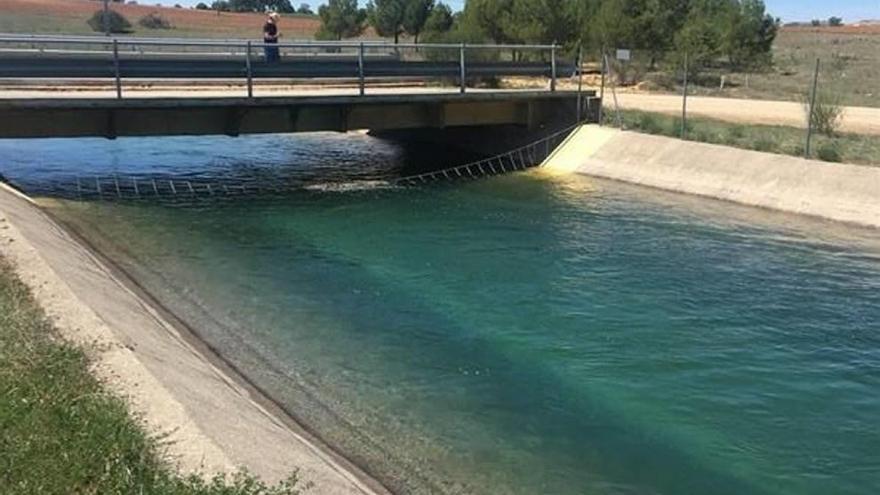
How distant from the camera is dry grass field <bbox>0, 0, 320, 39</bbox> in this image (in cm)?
8669

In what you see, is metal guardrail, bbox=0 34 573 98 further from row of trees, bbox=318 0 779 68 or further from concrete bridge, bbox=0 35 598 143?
row of trees, bbox=318 0 779 68

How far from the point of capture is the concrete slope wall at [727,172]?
80.1ft

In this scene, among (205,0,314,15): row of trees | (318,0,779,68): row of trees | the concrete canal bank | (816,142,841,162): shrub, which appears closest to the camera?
the concrete canal bank

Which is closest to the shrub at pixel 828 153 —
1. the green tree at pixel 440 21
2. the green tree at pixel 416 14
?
the green tree at pixel 440 21

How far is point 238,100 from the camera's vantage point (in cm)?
2698

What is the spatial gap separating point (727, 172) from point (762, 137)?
2740 millimetres

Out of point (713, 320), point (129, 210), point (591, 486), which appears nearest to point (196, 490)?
point (591, 486)

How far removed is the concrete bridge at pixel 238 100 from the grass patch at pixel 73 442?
16.3 metres

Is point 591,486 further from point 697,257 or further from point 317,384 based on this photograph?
point 697,257

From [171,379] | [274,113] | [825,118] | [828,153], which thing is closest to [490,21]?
[825,118]

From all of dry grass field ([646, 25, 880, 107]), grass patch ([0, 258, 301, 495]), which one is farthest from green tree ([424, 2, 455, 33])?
grass patch ([0, 258, 301, 495])

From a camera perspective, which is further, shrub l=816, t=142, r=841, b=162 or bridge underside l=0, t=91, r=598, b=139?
shrub l=816, t=142, r=841, b=162

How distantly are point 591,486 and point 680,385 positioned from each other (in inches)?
131

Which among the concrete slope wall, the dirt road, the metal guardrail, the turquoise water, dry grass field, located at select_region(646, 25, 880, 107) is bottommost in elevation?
the turquoise water
